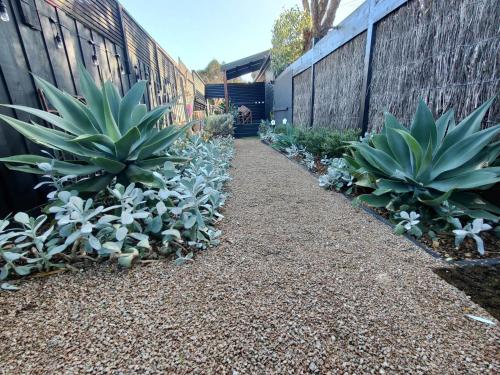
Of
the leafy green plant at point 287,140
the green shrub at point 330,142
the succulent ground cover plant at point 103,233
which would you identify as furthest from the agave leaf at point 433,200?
the leafy green plant at point 287,140

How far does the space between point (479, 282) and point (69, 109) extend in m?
2.35

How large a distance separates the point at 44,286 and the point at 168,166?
0.80 metres

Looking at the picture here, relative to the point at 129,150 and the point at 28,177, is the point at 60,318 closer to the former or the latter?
the point at 129,150

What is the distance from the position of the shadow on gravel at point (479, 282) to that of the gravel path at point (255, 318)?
0.16 ft

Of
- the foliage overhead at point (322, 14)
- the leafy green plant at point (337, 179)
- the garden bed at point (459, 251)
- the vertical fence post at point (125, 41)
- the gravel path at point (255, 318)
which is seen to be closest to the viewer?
the gravel path at point (255, 318)

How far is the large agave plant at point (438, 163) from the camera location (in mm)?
1330

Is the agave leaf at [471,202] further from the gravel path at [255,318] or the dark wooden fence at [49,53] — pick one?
the dark wooden fence at [49,53]

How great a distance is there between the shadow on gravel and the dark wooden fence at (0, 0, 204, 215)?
2057 millimetres

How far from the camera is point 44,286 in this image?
2.93ft

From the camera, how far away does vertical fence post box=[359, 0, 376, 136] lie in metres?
2.59

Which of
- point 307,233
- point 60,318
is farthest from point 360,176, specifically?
point 60,318

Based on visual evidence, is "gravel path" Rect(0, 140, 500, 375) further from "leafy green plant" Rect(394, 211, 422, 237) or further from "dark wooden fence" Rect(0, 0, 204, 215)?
"dark wooden fence" Rect(0, 0, 204, 215)

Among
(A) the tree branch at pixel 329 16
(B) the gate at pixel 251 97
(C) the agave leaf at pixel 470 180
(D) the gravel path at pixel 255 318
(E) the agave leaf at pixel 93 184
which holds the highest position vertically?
(A) the tree branch at pixel 329 16

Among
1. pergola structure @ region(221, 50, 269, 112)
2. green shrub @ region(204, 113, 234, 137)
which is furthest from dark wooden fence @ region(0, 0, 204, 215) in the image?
pergola structure @ region(221, 50, 269, 112)
